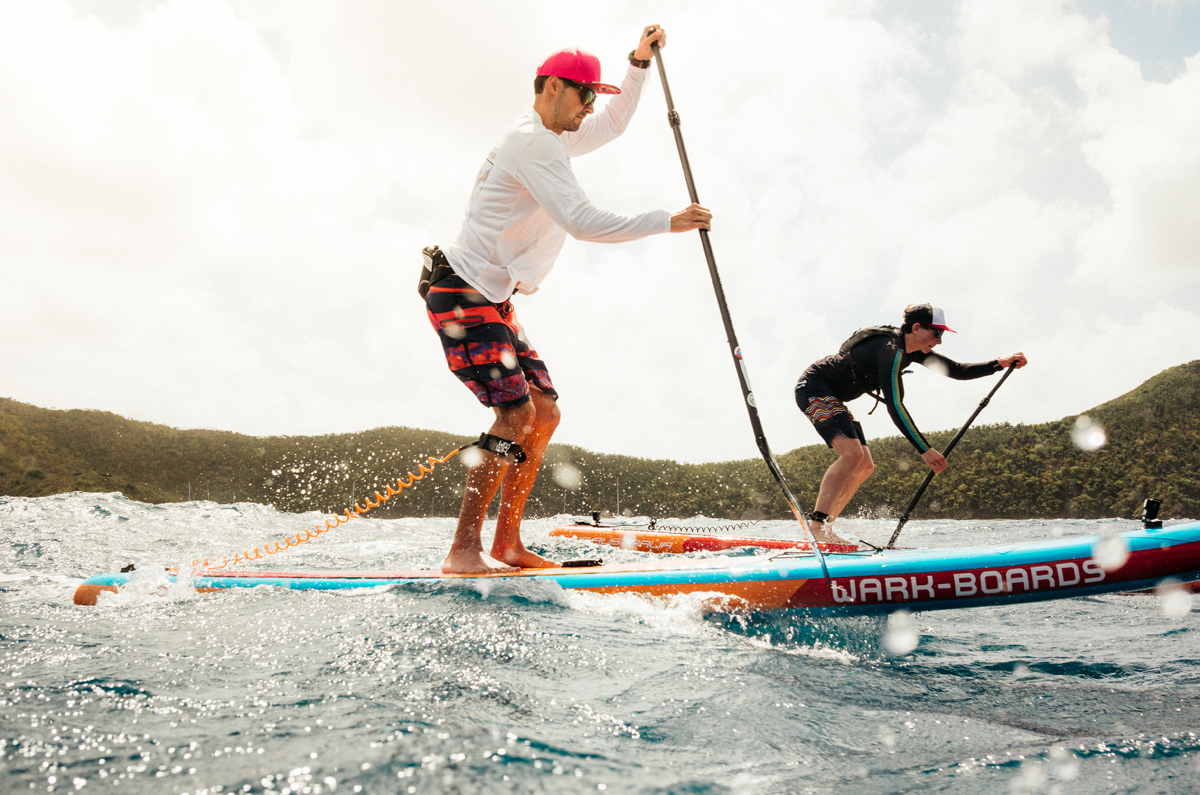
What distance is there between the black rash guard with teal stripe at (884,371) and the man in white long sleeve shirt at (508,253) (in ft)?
7.80

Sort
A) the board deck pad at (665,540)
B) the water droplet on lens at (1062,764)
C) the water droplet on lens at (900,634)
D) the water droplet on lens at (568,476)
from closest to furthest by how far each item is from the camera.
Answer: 1. the water droplet on lens at (1062,764)
2. the water droplet on lens at (900,634)
3. the board deck pad at (665,540)
4. the water droplet on lens at (568,476)

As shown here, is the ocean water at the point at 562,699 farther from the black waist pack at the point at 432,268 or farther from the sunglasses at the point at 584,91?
the sunglasses at the point at 584,91

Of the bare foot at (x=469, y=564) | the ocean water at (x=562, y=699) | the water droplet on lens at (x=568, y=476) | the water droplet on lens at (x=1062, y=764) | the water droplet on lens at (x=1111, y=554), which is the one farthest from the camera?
the water droplet on lens at (x=568, y=476)

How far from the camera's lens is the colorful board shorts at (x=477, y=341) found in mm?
3131

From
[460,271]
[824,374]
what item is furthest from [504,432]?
[824,374]

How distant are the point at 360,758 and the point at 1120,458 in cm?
3536

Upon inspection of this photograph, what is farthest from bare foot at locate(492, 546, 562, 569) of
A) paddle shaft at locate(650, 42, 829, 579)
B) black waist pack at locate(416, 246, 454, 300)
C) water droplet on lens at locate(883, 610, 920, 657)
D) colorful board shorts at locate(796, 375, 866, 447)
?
colorful board shorts at locate(796, 375, 866, 447)

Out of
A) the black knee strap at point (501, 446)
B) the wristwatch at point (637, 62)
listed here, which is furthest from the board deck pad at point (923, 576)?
the wristwatch at point (637, 62)

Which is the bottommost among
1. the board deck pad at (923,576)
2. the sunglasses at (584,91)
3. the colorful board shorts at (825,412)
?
the board deck pad at (923,576)

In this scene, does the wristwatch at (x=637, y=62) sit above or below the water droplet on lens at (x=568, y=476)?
above

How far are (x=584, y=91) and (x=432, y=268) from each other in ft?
3.84

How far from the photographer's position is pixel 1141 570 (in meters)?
2.56

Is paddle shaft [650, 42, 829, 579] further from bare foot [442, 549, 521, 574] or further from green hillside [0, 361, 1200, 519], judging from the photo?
green hillside [0, 361, 1200, 519]

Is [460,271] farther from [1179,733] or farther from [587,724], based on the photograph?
[1179,733]
